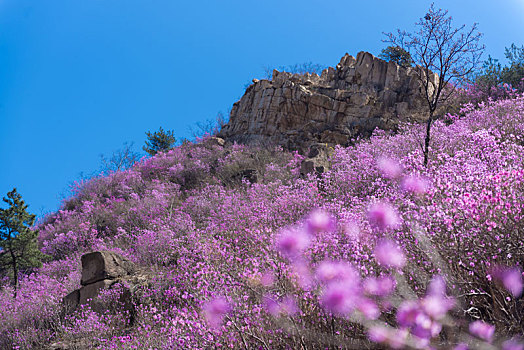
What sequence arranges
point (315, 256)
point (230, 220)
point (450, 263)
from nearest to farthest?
1. point (450, 263)
2. point (315, 256)
3. point (230, 220)

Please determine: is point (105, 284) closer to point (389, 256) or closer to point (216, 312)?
point (216, 312)

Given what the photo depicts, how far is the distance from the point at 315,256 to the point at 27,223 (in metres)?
7.99

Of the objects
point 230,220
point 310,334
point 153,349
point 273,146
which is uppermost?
point 273,146

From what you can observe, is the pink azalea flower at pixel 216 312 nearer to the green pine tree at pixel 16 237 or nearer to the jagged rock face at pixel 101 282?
the jagged rock face at pixel 101 282

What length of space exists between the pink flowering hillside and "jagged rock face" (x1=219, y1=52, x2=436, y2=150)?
12.9ft

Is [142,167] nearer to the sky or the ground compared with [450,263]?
nearer to the sky

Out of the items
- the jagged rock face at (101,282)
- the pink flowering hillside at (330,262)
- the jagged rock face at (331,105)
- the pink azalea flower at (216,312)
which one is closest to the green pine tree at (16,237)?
the pink flowering hillside at (330,262)

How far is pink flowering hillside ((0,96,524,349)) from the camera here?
256 cm

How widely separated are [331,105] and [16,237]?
13334 millimetres

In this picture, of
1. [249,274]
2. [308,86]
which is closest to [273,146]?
[308,86]

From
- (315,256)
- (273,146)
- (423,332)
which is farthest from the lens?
(273,146)

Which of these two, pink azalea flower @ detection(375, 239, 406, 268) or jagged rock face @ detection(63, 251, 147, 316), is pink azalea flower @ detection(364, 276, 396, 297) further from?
jagged rock face @ detection(63, 251, 147, 316)

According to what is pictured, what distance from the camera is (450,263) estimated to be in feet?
10.2

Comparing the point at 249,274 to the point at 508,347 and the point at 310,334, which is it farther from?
the point at 508,347
